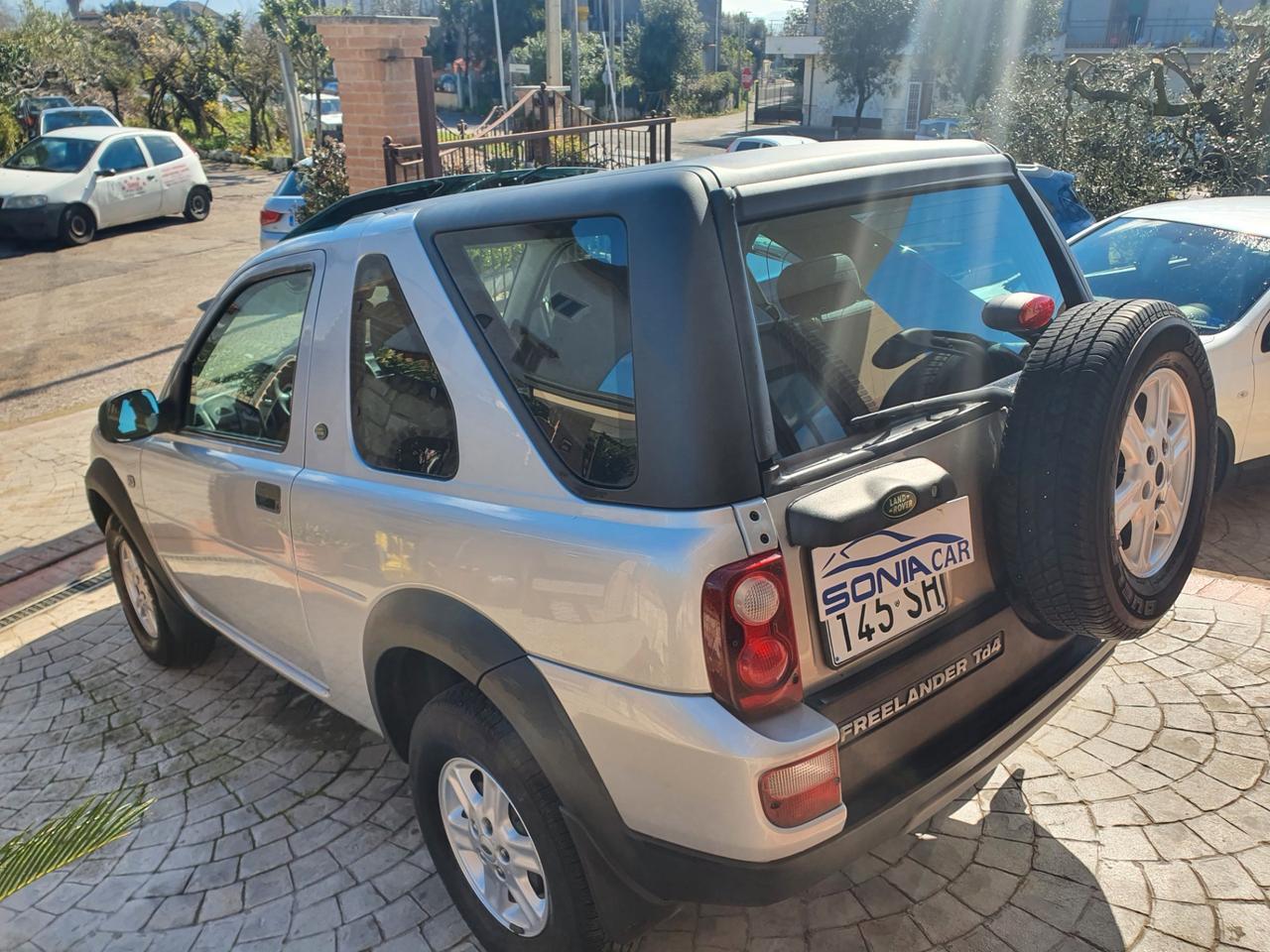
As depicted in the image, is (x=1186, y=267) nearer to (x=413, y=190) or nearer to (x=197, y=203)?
(x=413, y=190)

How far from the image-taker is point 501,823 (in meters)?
2.50

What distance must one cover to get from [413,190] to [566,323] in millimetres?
2286

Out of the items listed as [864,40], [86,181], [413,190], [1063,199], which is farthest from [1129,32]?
[413,190]

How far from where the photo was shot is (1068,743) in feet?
11.1

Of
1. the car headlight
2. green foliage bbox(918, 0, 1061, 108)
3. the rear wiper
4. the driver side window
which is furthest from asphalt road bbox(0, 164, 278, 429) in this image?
green foliage bbox(918, 0, 1061, 108)

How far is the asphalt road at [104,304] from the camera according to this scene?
9.20 meters

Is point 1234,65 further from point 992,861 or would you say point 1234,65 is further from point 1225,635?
point 992,861

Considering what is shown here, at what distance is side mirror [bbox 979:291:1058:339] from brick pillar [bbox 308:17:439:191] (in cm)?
685

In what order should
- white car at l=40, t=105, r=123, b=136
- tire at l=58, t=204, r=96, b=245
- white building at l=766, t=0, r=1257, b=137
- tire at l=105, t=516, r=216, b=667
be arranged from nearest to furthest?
tire at l=105, t=516, r=216, b=667 < tire at l=58, t=204, r=96, b=245 < white car at l=40, t=105, r=123, b=136 < white building at l=766, t=0, r=1257, b=137

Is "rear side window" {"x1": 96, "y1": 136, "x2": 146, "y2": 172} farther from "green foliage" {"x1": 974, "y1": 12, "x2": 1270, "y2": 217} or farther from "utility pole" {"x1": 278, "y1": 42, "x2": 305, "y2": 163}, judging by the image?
"green foliage" {"x1": 974, "y1": 12, "x2": 1270, "y2": 217}

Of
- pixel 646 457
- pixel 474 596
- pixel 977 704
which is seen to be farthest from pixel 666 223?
pixel 977 704

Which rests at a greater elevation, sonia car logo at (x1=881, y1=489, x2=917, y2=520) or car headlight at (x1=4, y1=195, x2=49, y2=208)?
sonia car logo at (x1=881, y1=489, x2=917, y2=520)

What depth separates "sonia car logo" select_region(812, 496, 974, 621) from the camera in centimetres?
207

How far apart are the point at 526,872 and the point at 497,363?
4.21 ft
